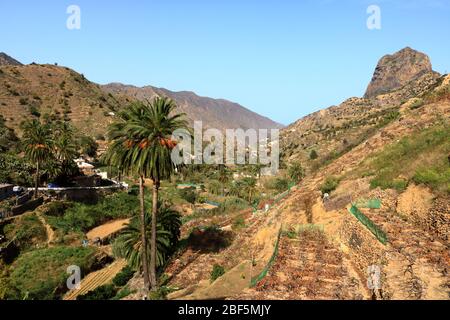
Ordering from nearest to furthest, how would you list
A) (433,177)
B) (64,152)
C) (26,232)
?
(433,177), (26,232), (64,152)

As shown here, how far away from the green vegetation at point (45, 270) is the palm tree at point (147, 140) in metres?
12.7

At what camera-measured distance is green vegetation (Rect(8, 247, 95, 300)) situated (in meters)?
35.3

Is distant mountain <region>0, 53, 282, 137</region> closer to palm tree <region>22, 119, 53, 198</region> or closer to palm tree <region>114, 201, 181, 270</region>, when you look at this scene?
palm tree <region>22, 119, 53, 198</region>

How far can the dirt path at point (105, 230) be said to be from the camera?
53469 millimetres

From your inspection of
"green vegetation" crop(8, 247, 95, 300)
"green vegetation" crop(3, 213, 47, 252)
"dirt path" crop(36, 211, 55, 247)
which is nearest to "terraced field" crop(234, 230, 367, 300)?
"green vegetation" crop(8, 247, 95, 300)

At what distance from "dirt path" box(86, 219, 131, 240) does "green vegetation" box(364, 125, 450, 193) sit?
36282 mm

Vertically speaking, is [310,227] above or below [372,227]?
below

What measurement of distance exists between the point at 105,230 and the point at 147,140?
33.9 metres

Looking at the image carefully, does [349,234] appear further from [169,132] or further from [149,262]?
[149,262]

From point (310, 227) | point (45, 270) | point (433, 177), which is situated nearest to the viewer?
point (433, 177)

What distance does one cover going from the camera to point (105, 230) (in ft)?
186

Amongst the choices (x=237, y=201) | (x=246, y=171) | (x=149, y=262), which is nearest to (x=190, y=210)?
(x=237, y=201)

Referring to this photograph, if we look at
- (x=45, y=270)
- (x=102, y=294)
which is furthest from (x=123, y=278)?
(x=45, y=270)

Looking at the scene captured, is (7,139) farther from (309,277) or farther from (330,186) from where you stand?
(309,277)
